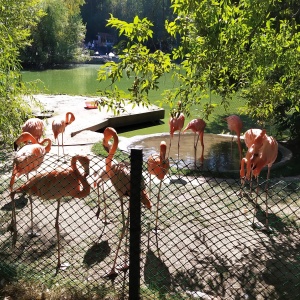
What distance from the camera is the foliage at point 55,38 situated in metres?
33.0

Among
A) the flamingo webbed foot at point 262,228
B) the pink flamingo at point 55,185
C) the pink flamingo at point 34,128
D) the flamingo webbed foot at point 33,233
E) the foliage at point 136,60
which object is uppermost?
the foliage at point 136,60

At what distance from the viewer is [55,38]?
115 ft

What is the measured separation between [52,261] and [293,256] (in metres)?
2.12

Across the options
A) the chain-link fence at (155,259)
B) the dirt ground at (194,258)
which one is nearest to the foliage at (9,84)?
the dirt ground at (194,258)

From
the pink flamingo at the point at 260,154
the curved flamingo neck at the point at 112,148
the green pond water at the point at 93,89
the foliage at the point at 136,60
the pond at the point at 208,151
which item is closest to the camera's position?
the curved flamingo neck at the point at 112,148

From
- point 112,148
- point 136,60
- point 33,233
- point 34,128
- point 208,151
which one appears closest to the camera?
point 112,148

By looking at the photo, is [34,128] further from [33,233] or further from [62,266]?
[62,266]

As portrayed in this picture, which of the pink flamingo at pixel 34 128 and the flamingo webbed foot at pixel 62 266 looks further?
the pink flamingo at pixel 34 128

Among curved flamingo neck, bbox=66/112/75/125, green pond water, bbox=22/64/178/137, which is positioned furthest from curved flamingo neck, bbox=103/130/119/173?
green pond water, bbox=22/64/178/137

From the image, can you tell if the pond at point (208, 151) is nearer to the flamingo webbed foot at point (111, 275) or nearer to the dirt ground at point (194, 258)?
the dirt ground at point (194, 258)

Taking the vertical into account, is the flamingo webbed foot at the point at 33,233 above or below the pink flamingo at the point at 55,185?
below

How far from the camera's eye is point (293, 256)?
4.11 m

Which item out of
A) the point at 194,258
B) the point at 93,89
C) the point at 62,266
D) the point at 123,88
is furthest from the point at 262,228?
the point at 93,89

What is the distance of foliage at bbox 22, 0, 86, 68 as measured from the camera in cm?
3300
